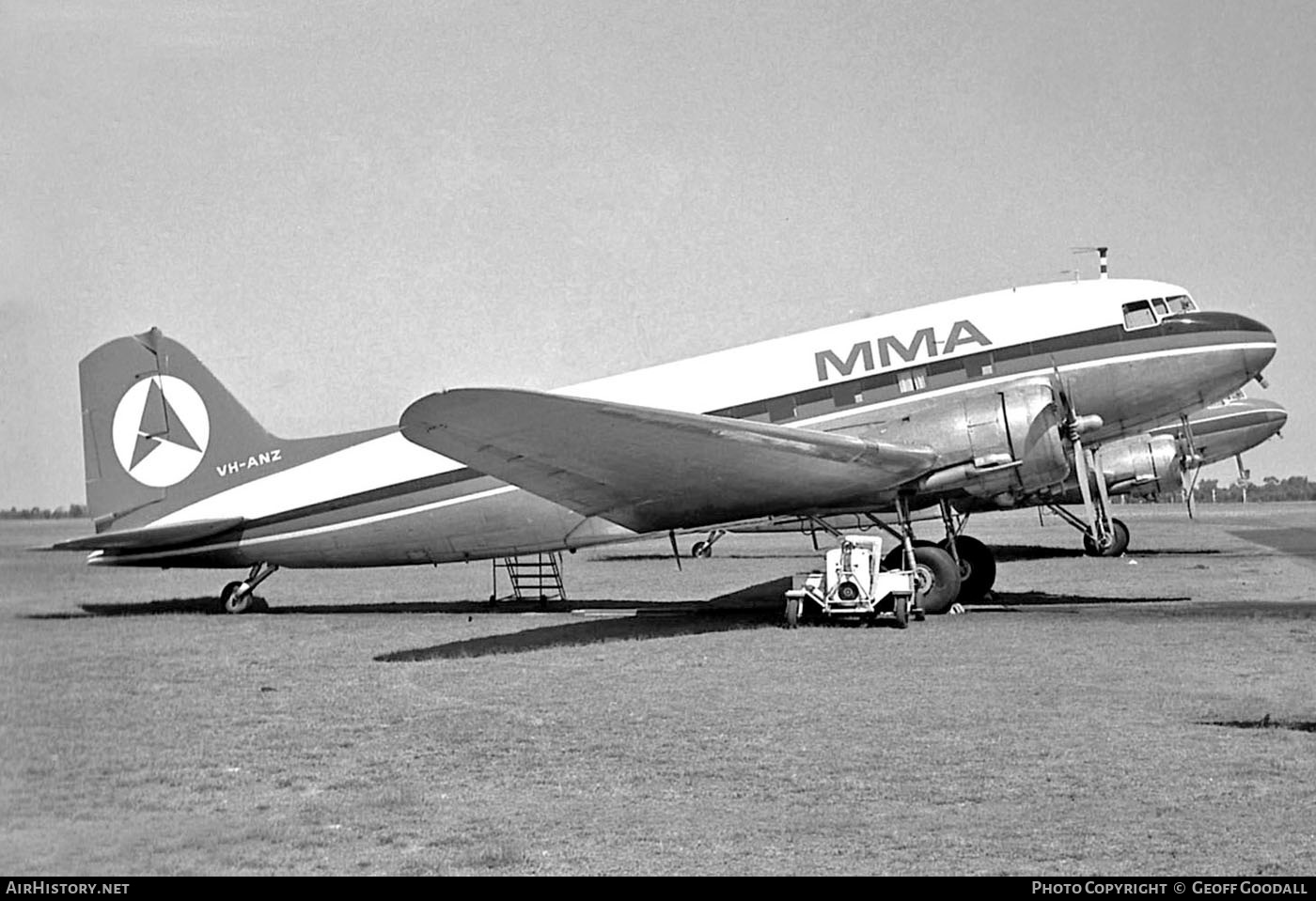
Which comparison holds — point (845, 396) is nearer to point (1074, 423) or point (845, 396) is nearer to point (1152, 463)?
point (1074, 423)

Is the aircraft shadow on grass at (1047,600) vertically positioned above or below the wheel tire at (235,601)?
below

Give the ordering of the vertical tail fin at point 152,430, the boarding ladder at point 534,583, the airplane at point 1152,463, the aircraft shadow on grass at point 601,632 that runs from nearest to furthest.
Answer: the aircraft shadow on grass at point 601,632 → the vertical tail fin at point 152,430 → the boarding ladder at point 534,583 → the airplane at point 1152,463

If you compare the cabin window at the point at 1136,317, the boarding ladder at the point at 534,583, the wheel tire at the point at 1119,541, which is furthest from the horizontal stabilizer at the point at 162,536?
the wheel tire at the point at 1119,541

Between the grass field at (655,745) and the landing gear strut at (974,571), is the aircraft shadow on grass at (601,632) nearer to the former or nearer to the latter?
the grass field at (655,745)

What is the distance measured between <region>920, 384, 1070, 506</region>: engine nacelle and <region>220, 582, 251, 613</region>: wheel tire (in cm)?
989

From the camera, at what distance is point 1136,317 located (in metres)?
17.5

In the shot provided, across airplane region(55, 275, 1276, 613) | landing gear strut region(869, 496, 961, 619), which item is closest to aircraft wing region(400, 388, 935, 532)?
airplane region(55, 275, 1276, 613)

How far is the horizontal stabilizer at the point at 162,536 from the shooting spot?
17.4 metres

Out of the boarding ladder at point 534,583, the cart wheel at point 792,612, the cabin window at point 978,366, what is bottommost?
the cart wheel at point 792,612

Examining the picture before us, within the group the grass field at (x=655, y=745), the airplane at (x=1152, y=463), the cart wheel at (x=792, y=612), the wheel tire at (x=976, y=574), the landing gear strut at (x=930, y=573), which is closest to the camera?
the grass field at (x=655, y=745)

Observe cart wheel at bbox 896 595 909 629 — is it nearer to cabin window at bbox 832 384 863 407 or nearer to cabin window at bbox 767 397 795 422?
cabin window at bbox 832 384 863 407

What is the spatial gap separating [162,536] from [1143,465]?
22.5 metres

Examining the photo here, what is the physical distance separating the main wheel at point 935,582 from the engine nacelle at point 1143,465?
1571 centimetres

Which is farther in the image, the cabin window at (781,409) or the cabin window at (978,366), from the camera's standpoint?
the cabin window at (781,409)
